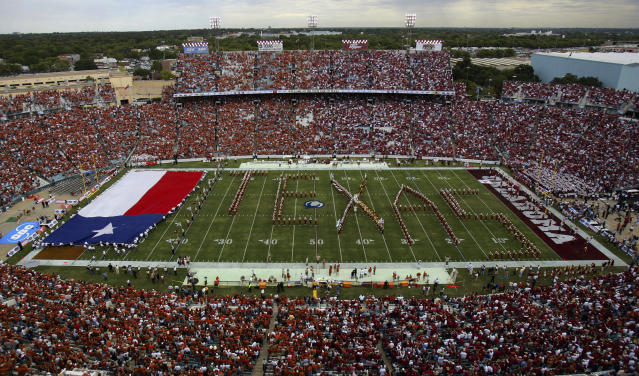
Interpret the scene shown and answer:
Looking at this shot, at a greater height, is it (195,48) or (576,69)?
(195,48)

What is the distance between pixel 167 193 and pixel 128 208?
11.9ft

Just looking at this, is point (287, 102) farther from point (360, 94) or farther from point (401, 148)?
point (401, 148)

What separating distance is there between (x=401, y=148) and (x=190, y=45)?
3561 cm

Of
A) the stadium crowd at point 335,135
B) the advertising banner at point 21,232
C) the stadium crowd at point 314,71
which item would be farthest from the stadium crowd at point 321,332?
the stadium crowd at point 314,71

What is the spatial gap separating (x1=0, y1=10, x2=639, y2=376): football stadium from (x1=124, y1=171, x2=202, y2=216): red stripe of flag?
0.87 feet

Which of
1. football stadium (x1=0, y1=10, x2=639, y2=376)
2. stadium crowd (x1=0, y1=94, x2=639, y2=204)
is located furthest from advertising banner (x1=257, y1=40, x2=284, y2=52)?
stadium crowd (x1=0, y1=94, x2=639, y2=204)

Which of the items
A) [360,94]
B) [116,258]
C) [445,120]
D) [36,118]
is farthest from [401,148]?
[36,118]

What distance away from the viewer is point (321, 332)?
1659 cm

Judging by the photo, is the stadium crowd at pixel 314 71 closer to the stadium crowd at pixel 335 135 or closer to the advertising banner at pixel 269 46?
the advertising banner at pixel 269 46

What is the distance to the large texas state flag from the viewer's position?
26984 mm

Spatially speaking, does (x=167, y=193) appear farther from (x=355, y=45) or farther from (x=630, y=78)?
→ (x=630, y=78)

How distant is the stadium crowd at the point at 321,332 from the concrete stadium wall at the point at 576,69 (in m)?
45.3

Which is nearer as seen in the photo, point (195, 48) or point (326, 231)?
point (326, 231)

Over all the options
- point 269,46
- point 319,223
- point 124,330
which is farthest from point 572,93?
point 124,330
